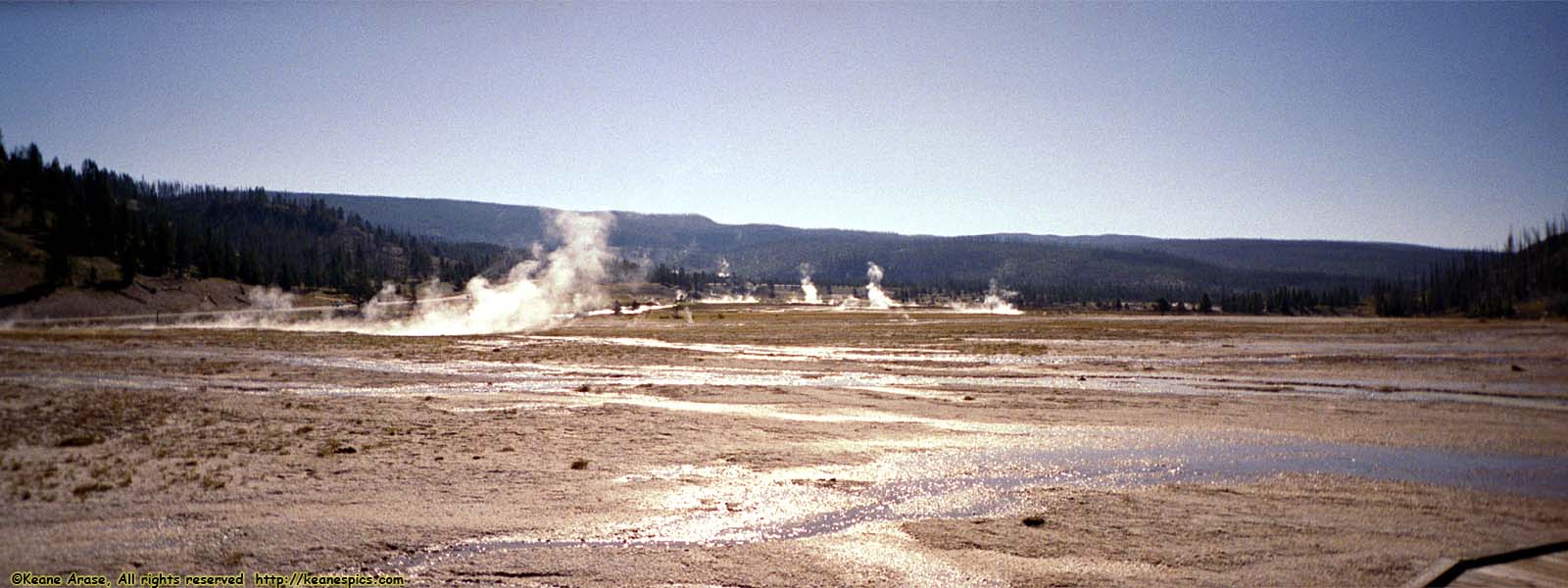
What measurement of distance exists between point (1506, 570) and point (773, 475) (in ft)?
31.6

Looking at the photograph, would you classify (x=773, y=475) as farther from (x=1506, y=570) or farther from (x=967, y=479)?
(x=1506, y=570)

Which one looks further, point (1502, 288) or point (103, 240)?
point (1502, 288)

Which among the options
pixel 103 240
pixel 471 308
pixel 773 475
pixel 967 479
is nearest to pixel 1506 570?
pixel 967 479

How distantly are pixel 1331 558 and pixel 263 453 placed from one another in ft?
54.2

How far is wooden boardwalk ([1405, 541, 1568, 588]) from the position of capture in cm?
847

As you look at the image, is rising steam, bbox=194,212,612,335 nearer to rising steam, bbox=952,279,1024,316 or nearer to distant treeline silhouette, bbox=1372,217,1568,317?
rising steam, bbox=952,279,1024,316

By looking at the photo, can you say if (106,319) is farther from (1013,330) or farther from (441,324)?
(1013,330)

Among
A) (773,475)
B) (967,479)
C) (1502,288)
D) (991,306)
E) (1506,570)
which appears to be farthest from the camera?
(991,306)

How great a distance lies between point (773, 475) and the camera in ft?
44.6

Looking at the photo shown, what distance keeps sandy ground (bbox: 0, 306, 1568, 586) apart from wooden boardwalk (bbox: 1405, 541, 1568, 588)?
0.30m

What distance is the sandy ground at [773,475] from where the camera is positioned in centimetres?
902

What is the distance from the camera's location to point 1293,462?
48.7ft

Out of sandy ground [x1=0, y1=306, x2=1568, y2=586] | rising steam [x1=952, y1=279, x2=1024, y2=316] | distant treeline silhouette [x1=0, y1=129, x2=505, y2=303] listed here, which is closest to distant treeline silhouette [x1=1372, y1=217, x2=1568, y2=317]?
rising steam [x1=952, y1=279, x2=1024, y2=316]

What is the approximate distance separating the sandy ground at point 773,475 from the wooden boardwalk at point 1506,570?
30 cm
